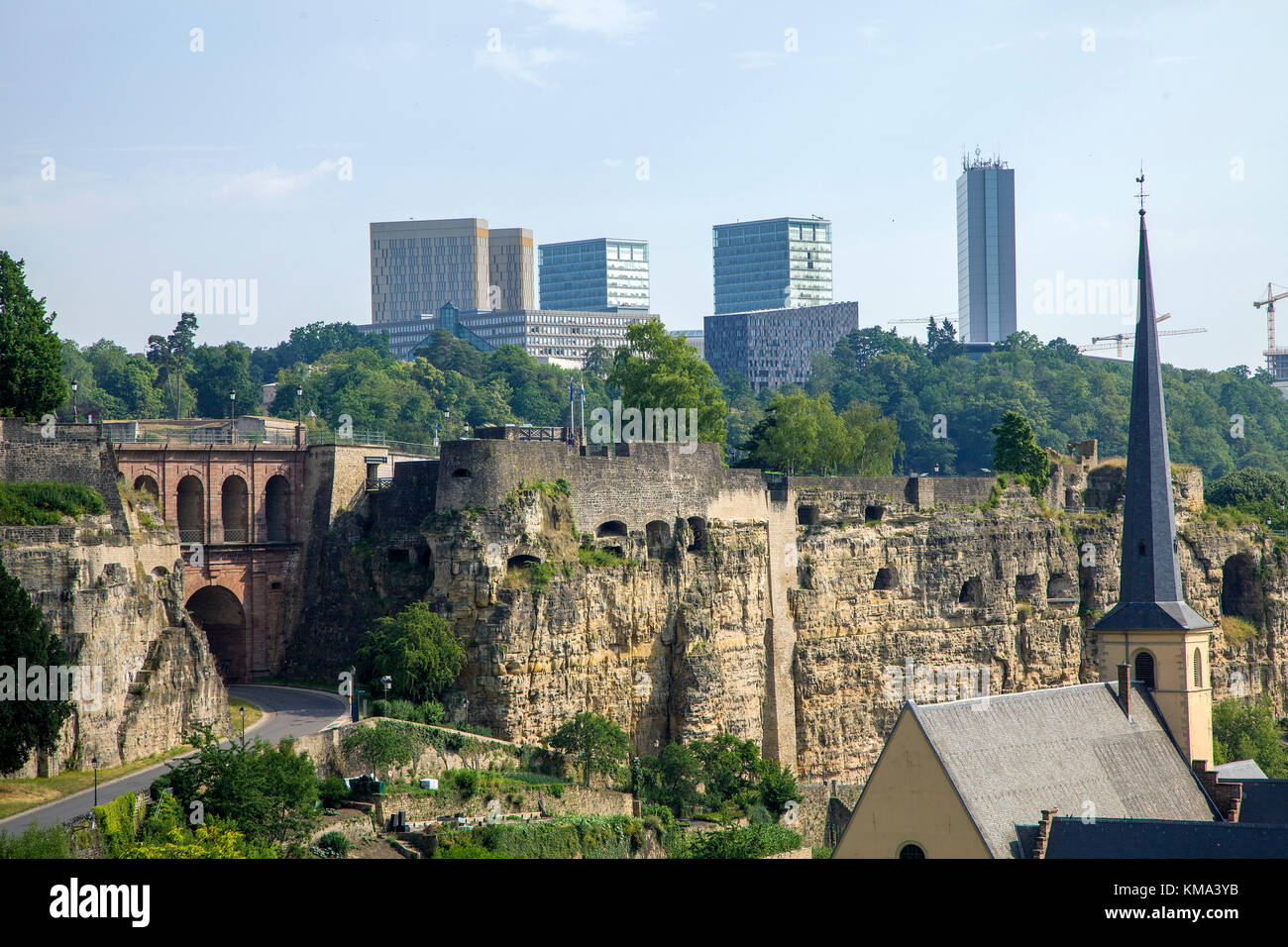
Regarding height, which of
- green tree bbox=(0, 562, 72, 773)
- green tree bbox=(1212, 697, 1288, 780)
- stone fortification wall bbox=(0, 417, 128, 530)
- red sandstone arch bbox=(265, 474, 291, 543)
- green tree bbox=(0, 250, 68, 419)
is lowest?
green tree bbox=(1212, 697, 1288, 780)

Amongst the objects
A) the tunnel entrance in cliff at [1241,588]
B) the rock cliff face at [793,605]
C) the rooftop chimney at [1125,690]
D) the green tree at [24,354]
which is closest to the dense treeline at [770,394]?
the rock cliff face at [793,605]

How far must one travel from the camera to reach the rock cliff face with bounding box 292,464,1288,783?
181 ft

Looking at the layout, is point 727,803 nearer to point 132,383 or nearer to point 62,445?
point 62,445

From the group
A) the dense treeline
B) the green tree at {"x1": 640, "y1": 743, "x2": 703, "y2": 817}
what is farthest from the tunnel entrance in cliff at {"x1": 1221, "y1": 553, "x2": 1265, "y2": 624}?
the green tree at {"x1": 640, "y1": 743, "x2": 703, "y2": 817}

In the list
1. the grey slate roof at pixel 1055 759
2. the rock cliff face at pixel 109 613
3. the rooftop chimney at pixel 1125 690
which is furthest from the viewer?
the rooftop chimney at pixel 1125 690

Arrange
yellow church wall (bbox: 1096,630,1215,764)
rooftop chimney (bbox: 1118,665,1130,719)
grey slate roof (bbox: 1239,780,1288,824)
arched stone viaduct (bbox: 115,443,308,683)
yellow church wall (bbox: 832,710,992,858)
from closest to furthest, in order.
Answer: yellow church wall (bbox: 832,710,992,858) → grey slate roof (bbox: 1239,780,1288,824) → rooftop chimney (bbox: 1118,665,1130,719) → yellow church wall (bbox: 1096,630,1215,764) → arched stone viaduct (bbox: 115,443,308,683)

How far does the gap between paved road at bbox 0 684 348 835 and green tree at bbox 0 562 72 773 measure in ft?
6.27

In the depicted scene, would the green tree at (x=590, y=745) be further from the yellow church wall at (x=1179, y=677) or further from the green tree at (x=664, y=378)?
the green tree at (x=664, y=378)

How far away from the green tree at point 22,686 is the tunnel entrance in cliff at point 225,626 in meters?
16.7

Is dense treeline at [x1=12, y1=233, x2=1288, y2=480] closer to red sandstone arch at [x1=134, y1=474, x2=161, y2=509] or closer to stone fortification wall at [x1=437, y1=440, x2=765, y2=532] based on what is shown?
stone fortification wall at [x1=437, y1=440, x2=765, y2=532]

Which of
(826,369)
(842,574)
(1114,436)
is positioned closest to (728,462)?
(842,574)

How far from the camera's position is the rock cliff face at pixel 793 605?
5525 cm

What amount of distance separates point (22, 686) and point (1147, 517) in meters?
42.3

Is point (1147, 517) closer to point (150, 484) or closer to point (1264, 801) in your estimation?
point (1264, 801)
